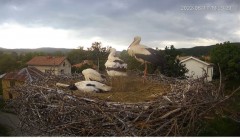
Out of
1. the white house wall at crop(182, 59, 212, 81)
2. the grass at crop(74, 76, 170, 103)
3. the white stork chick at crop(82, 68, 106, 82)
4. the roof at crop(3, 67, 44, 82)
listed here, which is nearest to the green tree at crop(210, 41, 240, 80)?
the white house wall at crop(182, 59, 212, 81)

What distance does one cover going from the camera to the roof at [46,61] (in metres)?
2.63

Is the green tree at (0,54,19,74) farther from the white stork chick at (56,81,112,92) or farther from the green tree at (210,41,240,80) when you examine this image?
the green tree at (210,41,240,80)

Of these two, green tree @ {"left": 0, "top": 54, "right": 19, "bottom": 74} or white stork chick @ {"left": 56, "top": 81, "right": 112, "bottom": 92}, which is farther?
green tree @ {"left": 0, "top": 54, "right": 19, "bottom": 74}

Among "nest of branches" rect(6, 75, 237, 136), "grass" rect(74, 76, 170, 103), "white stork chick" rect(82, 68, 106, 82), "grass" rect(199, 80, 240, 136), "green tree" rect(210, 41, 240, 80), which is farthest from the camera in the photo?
"green tree" rect(210, 41, 240, 80)

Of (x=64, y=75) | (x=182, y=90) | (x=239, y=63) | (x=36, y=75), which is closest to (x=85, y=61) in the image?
(x=64, y=75)

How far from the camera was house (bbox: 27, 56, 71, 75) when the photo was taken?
2.65m

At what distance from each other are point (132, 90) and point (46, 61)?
731 mm

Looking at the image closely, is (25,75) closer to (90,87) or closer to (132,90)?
(90,87)

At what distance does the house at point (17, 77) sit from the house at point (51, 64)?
0.14 feet

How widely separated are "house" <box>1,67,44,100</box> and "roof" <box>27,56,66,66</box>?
5 centimetres

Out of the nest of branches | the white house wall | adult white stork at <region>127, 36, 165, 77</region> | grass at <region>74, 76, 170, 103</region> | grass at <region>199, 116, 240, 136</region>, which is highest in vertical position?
adult white stork at <region>127, 36, 165, 77</region>

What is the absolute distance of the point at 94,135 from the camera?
176cm

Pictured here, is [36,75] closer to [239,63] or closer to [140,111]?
[140,111]

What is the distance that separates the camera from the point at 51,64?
2.75 metres
